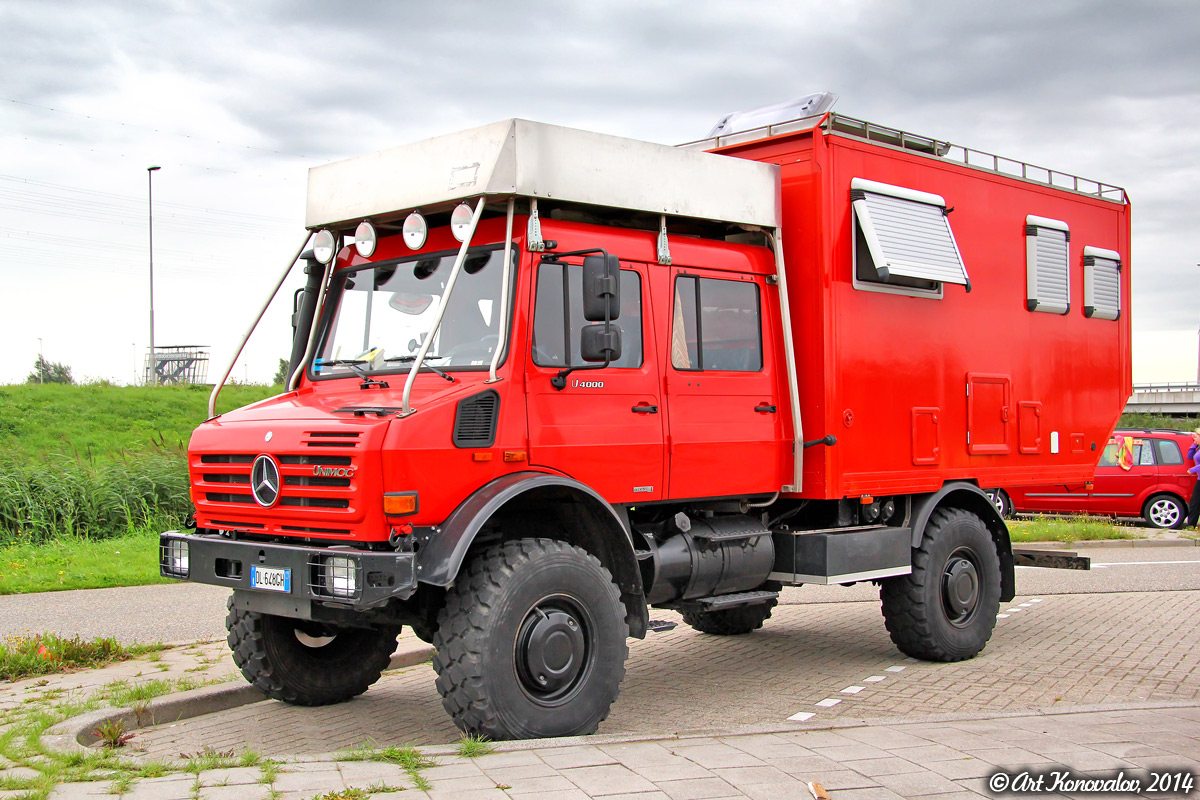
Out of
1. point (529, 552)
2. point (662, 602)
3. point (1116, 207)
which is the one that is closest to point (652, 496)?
point (662, 602)

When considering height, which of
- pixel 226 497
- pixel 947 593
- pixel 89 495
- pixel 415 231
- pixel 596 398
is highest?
pixel 415 231

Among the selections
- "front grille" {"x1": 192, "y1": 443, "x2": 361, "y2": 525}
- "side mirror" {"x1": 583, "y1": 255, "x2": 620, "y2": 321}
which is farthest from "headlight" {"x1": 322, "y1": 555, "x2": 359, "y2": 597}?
"side mirror" {"x1": 583, "y1": 255, "x2": 620, "y2": 321}

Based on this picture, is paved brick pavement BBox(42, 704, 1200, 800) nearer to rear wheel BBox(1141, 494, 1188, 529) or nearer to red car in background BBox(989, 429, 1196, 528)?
red car in background BBox(989, 429, 1196, 528)

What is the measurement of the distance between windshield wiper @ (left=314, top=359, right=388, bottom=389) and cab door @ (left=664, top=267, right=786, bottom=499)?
176cm

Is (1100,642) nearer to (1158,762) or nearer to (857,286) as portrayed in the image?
(857,286)

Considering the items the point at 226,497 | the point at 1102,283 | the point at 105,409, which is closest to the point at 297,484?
the point at 226,497

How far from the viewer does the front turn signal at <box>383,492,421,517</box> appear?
17.6ft

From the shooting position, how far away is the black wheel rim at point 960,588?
8469mm

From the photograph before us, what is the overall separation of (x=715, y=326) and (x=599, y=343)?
158 cm

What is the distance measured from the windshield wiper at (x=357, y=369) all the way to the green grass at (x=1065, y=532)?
11206 millimetres

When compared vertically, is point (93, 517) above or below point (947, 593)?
above

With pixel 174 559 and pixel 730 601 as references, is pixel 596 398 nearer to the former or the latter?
pixel 730 601

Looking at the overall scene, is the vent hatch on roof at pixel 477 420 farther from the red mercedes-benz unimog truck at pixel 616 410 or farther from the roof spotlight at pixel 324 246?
the roof spotlight at pixel 324 246

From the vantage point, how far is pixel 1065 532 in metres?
16.1
